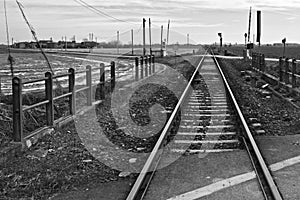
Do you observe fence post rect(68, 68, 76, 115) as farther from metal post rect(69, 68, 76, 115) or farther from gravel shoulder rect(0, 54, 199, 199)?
gravel shoulder rect(0, 54, 199, 199)

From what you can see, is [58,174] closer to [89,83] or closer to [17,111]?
[17,111]

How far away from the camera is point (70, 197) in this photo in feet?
20.0

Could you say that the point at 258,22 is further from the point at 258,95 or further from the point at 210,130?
the point at 210,130

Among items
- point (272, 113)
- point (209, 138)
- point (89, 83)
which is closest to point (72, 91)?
point (89, 83)

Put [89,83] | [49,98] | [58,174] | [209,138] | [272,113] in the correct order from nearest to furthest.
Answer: [58,174]
[209,138]
[49,98]
[89,83]
[272,113]

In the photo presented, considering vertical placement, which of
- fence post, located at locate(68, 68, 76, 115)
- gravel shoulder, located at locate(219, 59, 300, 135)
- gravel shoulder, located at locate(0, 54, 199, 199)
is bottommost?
gravel shoulder, located at locate(219, 59, 300, 135)

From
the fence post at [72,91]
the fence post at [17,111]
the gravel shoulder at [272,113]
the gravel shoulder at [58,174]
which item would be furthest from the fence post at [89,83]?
the fence post at [17,111]

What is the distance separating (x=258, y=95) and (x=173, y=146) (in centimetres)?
1036

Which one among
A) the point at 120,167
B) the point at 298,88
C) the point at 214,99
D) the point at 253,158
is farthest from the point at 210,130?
the point at 298,88

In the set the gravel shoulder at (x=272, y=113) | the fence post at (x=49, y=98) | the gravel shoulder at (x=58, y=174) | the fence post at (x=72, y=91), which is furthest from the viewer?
the fence post at (x=72, y=91)

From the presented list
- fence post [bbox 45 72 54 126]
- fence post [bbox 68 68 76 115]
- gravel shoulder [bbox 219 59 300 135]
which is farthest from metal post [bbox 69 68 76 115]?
gravel shoulder [bbox 219 59 300 135]

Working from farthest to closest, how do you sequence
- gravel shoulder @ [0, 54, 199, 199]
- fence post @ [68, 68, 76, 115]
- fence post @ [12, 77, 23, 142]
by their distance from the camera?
fence post @ [68, 68, 76, 115], fence post @ [12, 77, 23, 142], gravel shoulder @ [0, 54, 199, 199]

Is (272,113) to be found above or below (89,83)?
below

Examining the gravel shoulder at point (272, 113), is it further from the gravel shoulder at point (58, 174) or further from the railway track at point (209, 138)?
the gravel shoulder at point (58, 174)
